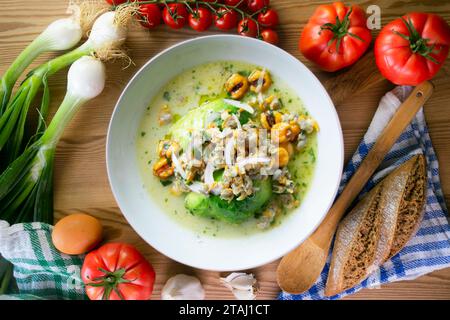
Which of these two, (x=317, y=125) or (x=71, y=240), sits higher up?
(x=317, y=125)

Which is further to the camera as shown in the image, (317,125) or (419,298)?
(419,298)

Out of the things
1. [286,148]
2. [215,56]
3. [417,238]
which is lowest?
[417,238]

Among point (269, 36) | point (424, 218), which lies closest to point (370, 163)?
point (424, 218)

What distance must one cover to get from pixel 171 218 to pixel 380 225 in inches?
39.2

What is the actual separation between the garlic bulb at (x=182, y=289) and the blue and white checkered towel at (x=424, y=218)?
42 cm

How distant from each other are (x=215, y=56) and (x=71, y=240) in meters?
1.12

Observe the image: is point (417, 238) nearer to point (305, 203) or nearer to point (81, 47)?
point (305, 203)

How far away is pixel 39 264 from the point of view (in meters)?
2.51

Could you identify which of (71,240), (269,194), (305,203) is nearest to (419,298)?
(305,203)

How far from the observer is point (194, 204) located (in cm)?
237

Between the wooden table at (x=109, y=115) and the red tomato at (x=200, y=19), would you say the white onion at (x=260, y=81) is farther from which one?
the red tomato at (x=200, y=19)

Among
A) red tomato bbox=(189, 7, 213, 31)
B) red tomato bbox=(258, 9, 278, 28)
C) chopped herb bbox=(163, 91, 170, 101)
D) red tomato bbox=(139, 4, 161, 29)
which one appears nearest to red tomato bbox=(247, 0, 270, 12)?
red tomato bbox=(258, 9, 278, 28)

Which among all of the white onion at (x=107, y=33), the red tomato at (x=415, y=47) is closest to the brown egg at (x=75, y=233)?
the white onion at (x=107, y=33)

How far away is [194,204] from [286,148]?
0.50 m
